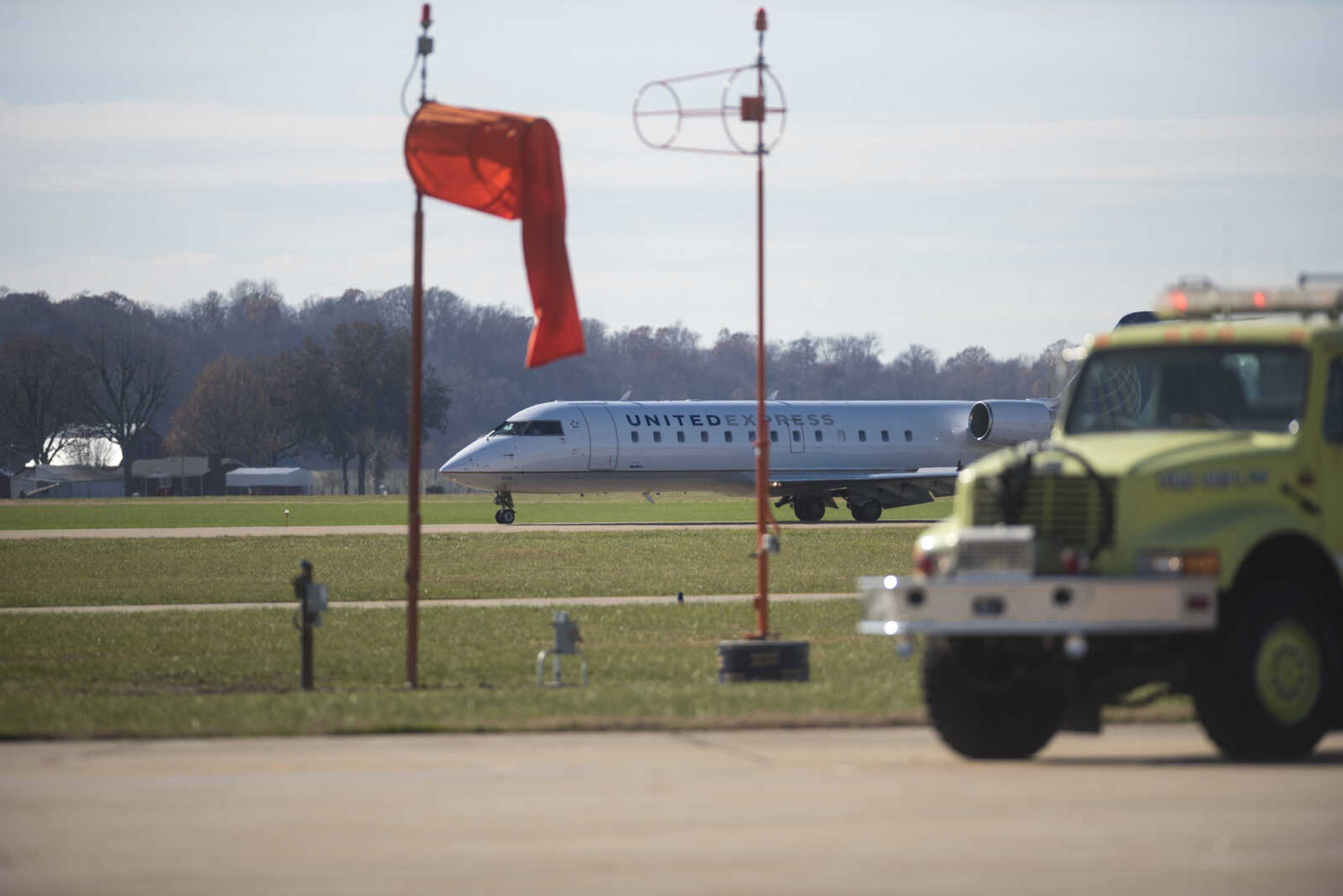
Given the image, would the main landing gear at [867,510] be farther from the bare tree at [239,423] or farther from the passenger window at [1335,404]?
the bare tree at [239,423]

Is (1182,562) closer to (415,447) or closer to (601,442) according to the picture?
(415,447)

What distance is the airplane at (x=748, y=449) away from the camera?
5809 cm

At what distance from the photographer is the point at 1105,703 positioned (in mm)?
12648

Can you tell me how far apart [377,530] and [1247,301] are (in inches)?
1789

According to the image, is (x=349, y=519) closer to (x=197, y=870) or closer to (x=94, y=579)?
(x=94, y=579)

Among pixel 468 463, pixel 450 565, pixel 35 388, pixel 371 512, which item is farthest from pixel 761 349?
pixel 35 388

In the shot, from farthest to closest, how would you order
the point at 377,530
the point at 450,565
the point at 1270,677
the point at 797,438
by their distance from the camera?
the point at 797,438, the point at 377,530, the point at 450,565, the point at 1270,677

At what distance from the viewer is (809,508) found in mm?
62938

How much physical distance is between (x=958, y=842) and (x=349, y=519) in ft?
196

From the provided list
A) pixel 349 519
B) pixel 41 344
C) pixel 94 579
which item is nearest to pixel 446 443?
pixel 41 344

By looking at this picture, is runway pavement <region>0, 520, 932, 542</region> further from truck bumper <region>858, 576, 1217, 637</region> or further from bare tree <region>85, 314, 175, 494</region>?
bare tree <region>85, 314, 175, 494</region>

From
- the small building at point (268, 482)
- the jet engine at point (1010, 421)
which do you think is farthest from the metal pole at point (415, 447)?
the small building at point (268, 482)

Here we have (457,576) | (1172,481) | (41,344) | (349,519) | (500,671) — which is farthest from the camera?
(41,344)

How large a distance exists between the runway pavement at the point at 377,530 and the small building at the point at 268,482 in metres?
81.8
